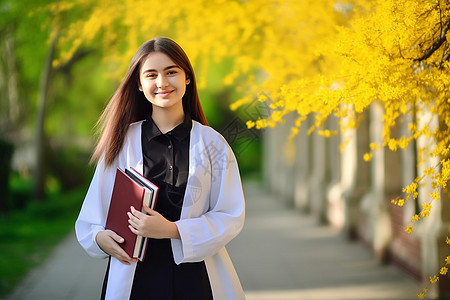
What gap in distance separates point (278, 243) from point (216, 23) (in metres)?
5.29

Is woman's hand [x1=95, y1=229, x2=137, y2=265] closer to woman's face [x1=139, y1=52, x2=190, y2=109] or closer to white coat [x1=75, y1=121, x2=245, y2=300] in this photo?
white coat [x1=75, y1=121, x2=245, y2=300]

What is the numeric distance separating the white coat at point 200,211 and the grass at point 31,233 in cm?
462

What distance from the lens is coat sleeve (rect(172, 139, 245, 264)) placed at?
2.40m

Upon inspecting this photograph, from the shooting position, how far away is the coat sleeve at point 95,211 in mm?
2493

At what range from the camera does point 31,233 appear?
36.0 ft

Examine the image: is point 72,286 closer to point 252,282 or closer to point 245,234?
point 252,282

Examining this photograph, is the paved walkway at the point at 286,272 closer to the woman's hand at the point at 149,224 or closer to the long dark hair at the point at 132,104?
the long dark hair at the point at 132,104

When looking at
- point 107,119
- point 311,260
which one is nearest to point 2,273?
point 311,260

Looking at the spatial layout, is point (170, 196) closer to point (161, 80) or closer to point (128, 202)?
point (128, 202)

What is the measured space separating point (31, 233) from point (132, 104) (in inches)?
352

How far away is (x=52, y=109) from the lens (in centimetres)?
1903

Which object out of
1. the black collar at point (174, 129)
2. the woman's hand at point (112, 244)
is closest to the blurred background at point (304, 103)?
the black collar at point (174, 129)

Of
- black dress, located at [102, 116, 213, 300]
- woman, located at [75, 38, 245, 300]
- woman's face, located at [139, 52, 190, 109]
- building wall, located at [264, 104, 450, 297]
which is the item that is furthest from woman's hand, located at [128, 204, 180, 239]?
building wall, located at [264, 104, 450, 297]

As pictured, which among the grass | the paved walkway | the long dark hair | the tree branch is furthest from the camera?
the grass
